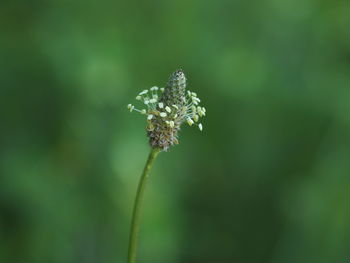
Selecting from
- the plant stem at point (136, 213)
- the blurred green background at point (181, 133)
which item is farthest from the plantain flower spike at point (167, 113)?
the blurred green background at point (181, 133)

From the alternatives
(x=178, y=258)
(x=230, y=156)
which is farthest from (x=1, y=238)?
(x=230, y=156)

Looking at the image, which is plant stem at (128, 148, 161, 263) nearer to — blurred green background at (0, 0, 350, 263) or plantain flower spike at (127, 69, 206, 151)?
plantain flower spike at (127, 69, 206, 151)

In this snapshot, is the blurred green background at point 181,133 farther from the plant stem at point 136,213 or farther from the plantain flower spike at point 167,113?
the plant stem at point 136,213

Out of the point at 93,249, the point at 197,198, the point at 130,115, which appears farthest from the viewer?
the point at 197,198

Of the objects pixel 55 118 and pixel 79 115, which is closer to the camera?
pixel 79 115

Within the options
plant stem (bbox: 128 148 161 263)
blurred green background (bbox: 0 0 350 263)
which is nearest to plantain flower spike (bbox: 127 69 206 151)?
plant stem (bbox: 128 148 161 263)

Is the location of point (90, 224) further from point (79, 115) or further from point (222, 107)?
point (222, 107)

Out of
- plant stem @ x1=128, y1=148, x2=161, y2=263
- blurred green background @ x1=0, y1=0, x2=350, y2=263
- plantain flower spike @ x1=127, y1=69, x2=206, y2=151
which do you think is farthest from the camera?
blurred green background @ x1=0, y1=0, x2=350, y2=263

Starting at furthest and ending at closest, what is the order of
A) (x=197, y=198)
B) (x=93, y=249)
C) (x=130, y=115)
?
(x=197, y=198)
(x=130, y=115)
(x=93, y=249)

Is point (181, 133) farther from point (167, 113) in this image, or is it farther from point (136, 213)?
point (136, 213)
